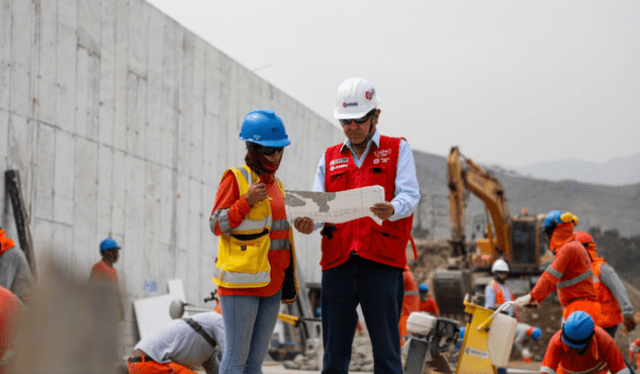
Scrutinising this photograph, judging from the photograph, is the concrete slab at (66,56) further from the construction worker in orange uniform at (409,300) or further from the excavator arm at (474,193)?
the excavator arm at (474,193)

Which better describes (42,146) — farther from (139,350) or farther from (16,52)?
(139,350)

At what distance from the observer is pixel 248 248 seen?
3.49m

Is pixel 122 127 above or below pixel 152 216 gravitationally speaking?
above

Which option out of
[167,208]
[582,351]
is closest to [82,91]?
[167,208]

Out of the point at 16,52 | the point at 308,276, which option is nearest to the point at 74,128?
the point at 16,52

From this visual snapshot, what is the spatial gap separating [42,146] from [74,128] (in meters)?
0.71

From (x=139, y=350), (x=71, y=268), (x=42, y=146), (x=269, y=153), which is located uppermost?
(x=42, y=146)

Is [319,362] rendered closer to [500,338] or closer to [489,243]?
[500,338]

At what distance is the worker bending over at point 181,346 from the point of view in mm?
4758

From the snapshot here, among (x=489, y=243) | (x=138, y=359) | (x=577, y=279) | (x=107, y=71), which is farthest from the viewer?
(x=489, y=243)

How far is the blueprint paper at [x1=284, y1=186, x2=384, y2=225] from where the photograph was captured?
132 inches

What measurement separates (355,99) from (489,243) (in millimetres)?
25699

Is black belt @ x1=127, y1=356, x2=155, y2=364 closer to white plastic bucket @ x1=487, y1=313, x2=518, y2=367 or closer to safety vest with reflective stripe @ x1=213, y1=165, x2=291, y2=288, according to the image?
safety vest with reflective stripe @ x1=213, y1=165, x2=291, y2=288

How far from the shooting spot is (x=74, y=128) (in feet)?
31.6
